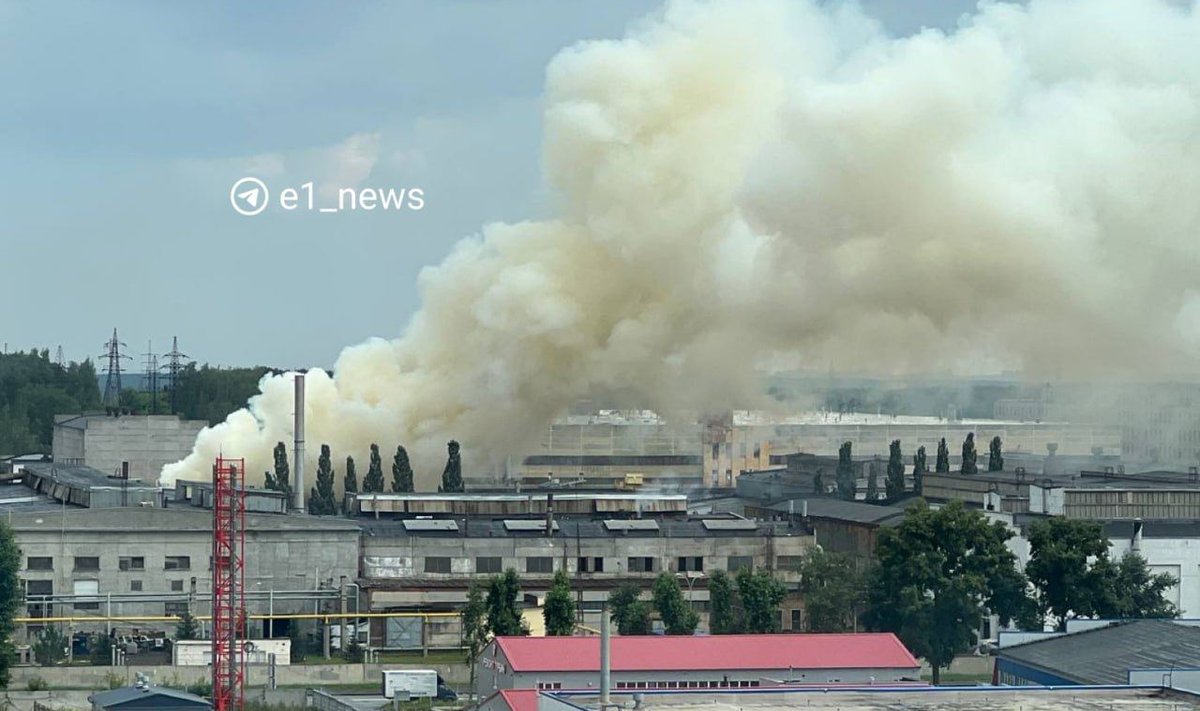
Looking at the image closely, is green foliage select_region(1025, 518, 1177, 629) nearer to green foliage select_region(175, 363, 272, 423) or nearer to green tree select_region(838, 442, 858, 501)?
green tree select_region(838, 442, 858, 501)

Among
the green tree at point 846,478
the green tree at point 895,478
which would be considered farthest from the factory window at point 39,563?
the green tree at point 846,478

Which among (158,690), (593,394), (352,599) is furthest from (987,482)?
(158,690)

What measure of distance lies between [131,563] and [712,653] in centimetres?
1626

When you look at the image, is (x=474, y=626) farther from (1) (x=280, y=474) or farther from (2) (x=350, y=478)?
(1) (x=280, y=474)

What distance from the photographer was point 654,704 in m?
29.3

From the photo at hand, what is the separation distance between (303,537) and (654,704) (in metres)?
22.1

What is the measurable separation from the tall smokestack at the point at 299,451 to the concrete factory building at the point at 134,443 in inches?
652

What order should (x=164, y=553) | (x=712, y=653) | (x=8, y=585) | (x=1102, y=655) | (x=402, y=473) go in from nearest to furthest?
(x=1102, y=655), (x=712, y=653), (x=8, y=585), (x=164, y=553), (x=402, y=473)

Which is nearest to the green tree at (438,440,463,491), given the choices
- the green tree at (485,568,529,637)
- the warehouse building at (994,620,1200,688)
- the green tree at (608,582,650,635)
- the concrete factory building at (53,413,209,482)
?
the green tree at (608,582,650,635)

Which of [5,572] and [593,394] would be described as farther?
[593,394]

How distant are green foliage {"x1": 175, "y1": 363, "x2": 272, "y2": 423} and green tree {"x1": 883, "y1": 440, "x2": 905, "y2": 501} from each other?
4067 centimetres

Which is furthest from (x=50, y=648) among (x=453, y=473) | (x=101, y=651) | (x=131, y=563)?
(x=453, y=473)

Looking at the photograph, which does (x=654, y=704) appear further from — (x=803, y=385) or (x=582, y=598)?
(x=803, y=385)

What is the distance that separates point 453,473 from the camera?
65125mm
